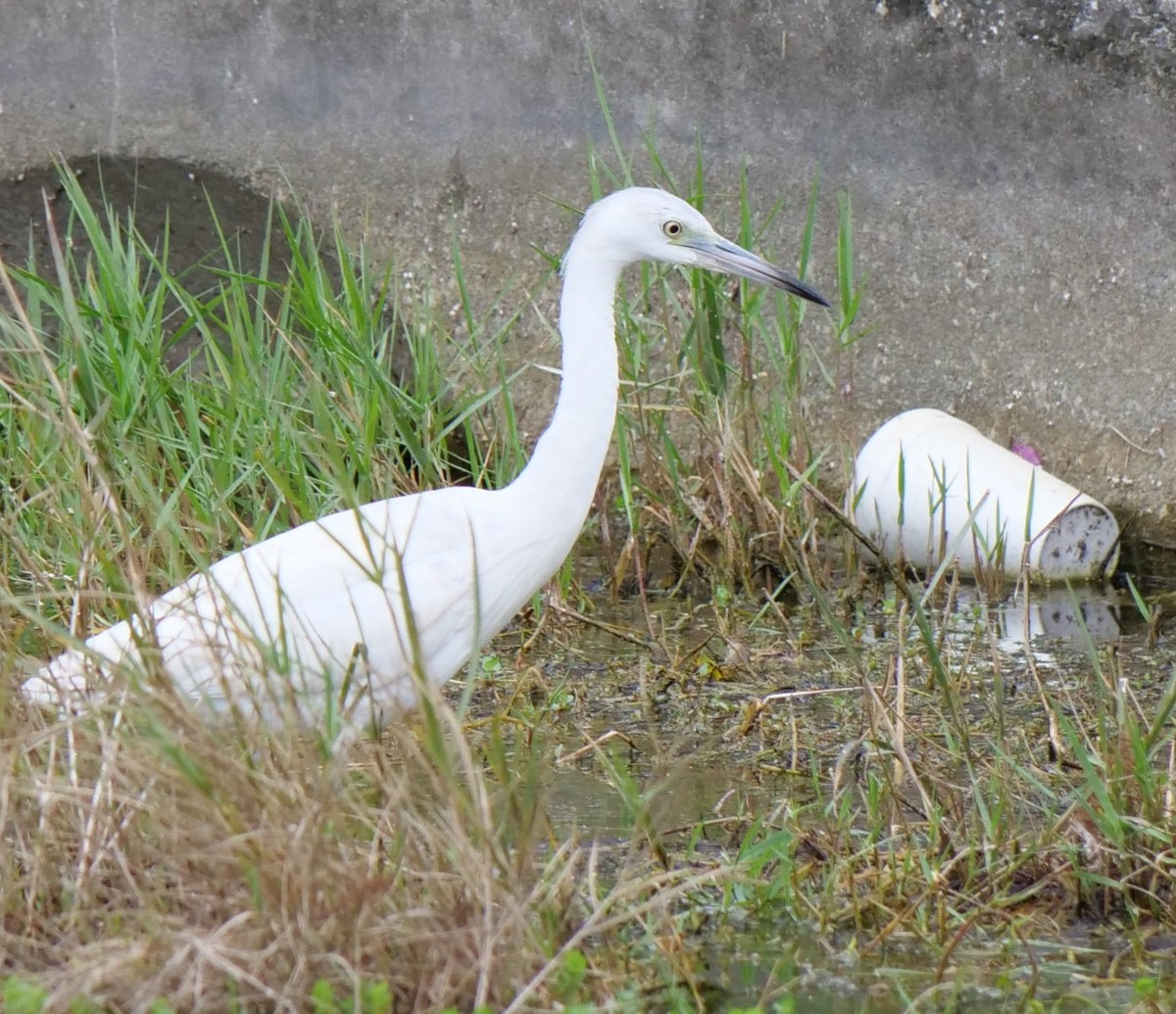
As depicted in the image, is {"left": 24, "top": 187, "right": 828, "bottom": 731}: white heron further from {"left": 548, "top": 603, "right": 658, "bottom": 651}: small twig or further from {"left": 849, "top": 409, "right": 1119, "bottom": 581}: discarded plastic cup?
{"left": 849, "top": 409, "right": 1119, "bottom": 581}: discarded plastic cup

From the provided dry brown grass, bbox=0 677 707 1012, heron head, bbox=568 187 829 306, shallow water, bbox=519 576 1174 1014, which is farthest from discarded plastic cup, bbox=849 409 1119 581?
dry brown grass, bbox=0 677 707 1012

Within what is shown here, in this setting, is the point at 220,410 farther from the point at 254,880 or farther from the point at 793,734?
the point at 254,880

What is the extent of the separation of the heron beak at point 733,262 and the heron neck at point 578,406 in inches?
10.6

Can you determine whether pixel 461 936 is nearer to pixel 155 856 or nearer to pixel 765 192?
pixel 155 856

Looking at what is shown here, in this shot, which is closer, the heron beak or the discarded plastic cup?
the heron beak

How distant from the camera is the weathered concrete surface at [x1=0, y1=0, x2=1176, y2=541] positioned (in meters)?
5.20

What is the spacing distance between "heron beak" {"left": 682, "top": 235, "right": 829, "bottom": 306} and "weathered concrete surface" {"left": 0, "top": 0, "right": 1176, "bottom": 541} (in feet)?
5.97

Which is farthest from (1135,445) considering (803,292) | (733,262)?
(733,262)

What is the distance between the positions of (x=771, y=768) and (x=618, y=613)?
4.01 ft

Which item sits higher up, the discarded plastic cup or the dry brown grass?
the dry brown grass

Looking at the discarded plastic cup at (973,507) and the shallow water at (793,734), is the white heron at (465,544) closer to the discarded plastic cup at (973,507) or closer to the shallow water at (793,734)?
the shallow water at (793,734)

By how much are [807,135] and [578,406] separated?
102 inches

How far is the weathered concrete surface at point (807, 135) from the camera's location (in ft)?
17.1

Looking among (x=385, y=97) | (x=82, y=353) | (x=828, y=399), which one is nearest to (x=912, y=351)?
(x=828, y=399)
